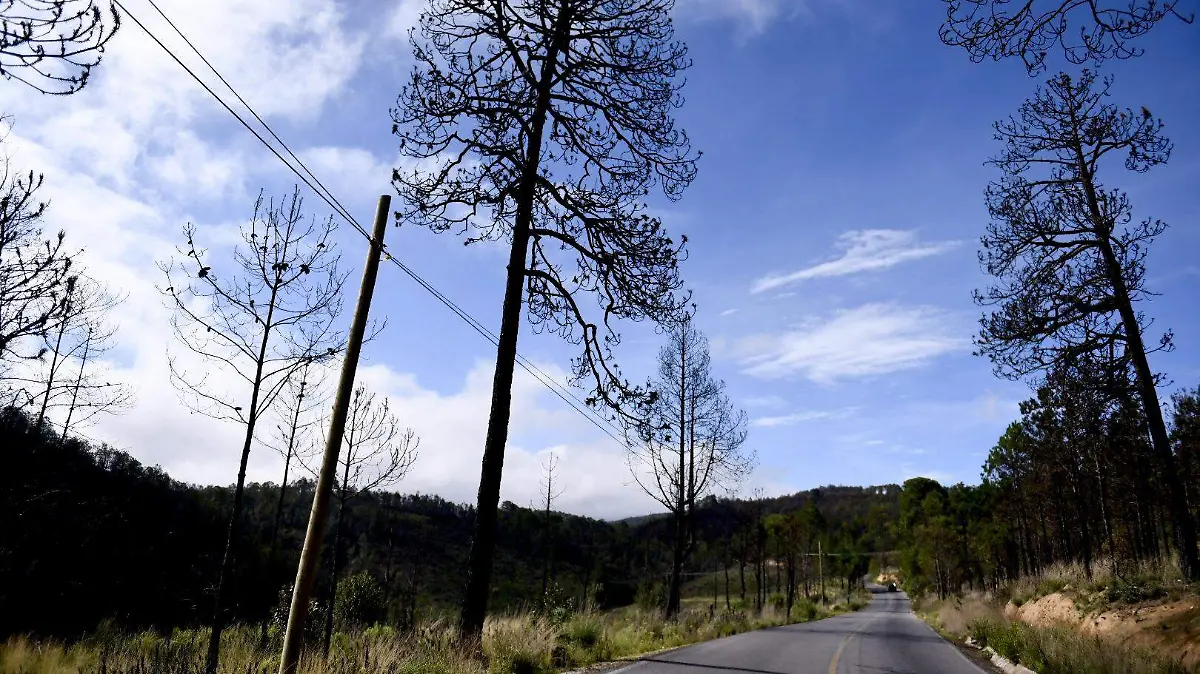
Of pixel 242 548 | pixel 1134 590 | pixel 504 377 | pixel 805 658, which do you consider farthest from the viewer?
pixel 242 548

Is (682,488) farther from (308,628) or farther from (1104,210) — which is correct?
(1104,210)

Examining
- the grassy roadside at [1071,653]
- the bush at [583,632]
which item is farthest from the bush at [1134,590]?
the bush at [583,632]

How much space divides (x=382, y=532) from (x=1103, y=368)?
8598cm

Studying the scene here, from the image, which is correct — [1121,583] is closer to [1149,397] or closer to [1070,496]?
[1149,397]

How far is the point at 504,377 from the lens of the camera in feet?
33.3

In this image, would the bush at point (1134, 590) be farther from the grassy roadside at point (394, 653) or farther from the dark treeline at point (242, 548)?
the dark treeline at point (242, 548)

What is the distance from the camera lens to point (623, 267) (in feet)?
37.2

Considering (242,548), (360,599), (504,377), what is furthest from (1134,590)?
(242,548)

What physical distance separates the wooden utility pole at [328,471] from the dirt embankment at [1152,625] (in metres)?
11.4

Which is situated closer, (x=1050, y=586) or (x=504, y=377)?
(x=504, y=377)

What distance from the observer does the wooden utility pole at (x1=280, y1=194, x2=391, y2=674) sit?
6012 mm

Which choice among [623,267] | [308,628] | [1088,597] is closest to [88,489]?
[308,628]

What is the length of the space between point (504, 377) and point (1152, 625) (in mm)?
11964

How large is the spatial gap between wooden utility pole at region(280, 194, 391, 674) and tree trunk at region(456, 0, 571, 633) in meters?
3.16
